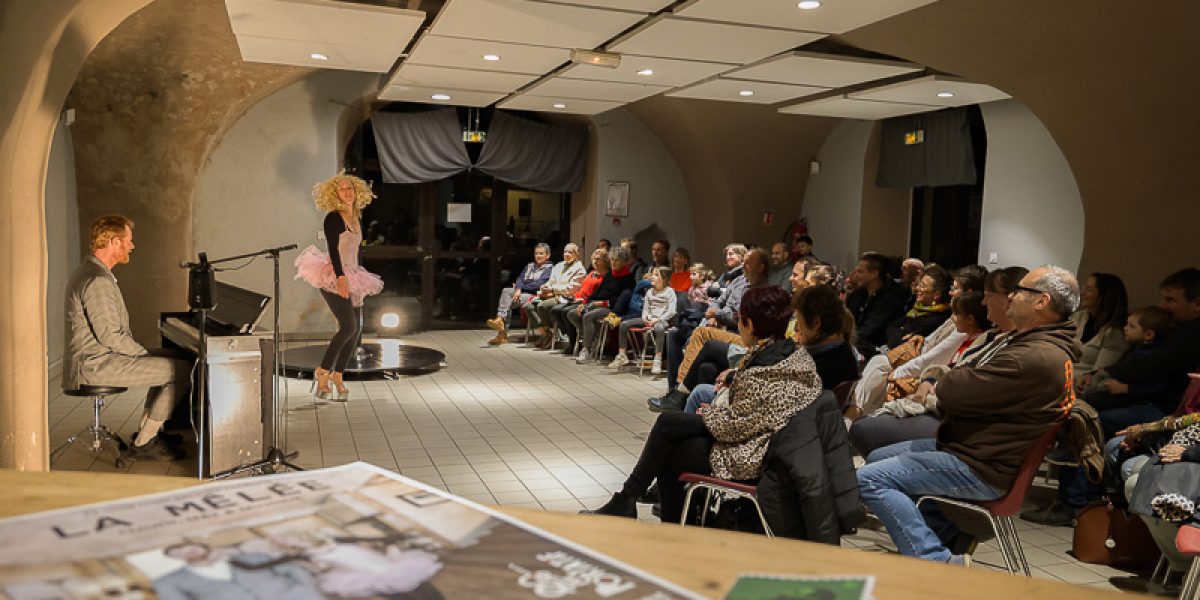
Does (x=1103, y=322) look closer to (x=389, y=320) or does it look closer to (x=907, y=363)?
(x=907, y=363)

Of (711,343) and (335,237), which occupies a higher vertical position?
(335,237)

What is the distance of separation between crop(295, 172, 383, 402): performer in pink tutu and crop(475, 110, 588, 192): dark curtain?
16.5 ft

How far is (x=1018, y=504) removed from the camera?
2980 mm

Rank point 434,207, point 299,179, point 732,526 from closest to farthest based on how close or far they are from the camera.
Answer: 1. point 732,526
2. point 299,179
3. point 434,207

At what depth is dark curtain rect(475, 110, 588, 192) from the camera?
11242 mm

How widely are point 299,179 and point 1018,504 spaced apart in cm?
880

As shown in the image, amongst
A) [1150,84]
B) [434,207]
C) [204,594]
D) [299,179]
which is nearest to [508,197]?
[434,207]

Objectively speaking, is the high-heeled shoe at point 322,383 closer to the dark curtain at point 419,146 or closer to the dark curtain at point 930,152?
the dark curtain at point 419,146

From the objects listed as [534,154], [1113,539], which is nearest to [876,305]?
[1113,539]

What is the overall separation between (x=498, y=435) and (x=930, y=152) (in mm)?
6101

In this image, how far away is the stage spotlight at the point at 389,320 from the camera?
10883 mm

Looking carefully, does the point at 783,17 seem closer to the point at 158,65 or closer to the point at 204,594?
the point at 204,594

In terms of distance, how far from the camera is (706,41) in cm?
567

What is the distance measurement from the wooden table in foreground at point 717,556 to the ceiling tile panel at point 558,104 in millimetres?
7742
